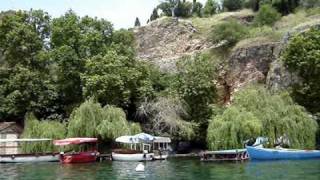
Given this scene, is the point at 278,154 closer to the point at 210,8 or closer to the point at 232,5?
the point at 232,5

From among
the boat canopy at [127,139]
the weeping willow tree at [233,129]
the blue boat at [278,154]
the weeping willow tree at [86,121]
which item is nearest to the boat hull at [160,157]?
the boat canopy at [127,139]

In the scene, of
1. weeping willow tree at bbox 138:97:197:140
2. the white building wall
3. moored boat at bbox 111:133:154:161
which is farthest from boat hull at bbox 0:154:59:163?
weeping willow tree at bbox 138:97:197:140

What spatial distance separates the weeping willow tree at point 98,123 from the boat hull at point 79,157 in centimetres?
310

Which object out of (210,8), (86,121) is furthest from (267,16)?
(86,121)

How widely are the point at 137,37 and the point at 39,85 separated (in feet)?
93.5

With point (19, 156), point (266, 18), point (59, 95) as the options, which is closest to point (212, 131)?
point (19, 156)

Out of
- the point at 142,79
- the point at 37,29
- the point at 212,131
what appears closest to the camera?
the point at 212,131

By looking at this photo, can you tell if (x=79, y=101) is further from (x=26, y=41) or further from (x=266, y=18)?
(x=266, y=18)

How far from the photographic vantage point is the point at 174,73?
72.2m

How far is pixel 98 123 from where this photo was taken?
61531 millimetres

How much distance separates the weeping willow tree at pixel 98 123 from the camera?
6019 cm

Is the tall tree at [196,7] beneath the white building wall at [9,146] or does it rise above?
above

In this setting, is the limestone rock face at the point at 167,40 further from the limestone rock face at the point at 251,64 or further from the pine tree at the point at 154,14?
the pine tree at the point at 154,14

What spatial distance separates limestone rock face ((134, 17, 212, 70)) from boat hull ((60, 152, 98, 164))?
32.6 metres
